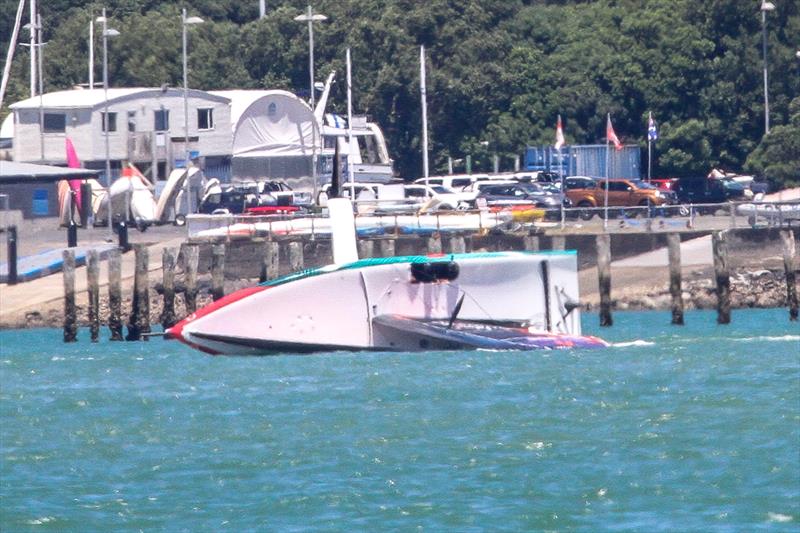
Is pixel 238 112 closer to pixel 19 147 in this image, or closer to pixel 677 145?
pixel 19 147

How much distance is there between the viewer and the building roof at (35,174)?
60625 mm

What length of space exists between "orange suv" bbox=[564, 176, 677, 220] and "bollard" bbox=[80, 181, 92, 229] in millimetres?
16715

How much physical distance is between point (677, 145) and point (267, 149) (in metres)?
16.8

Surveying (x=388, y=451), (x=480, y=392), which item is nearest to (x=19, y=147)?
(x=480, y=392)

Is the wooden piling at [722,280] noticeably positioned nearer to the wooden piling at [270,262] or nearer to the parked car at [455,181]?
the wooden piling at [270,262]

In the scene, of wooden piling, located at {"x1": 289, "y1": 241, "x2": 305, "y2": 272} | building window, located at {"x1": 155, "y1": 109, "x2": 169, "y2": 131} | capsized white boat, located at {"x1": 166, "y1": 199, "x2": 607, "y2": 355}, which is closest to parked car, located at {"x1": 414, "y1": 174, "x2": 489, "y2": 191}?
building window, located at {"x1": 155, "y1": 109, "x2": 169, "y2": 131}

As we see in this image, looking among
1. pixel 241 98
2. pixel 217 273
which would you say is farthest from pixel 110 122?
pixel 217 273

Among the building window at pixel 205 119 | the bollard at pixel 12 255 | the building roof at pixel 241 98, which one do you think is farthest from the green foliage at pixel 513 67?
the bollard at pixel 12 255

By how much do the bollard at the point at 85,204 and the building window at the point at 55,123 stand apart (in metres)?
7.59

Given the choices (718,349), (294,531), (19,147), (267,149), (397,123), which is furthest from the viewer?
(397,123)

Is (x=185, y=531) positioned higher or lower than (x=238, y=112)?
lower

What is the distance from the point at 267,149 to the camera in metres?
76.4

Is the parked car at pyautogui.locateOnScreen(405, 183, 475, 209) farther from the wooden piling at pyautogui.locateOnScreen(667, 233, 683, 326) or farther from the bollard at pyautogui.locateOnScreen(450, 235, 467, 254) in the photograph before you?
the wooden piling at pyautogui.locateOnScreen(667, 233, 683, 326)

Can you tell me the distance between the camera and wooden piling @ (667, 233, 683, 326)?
4369cm
